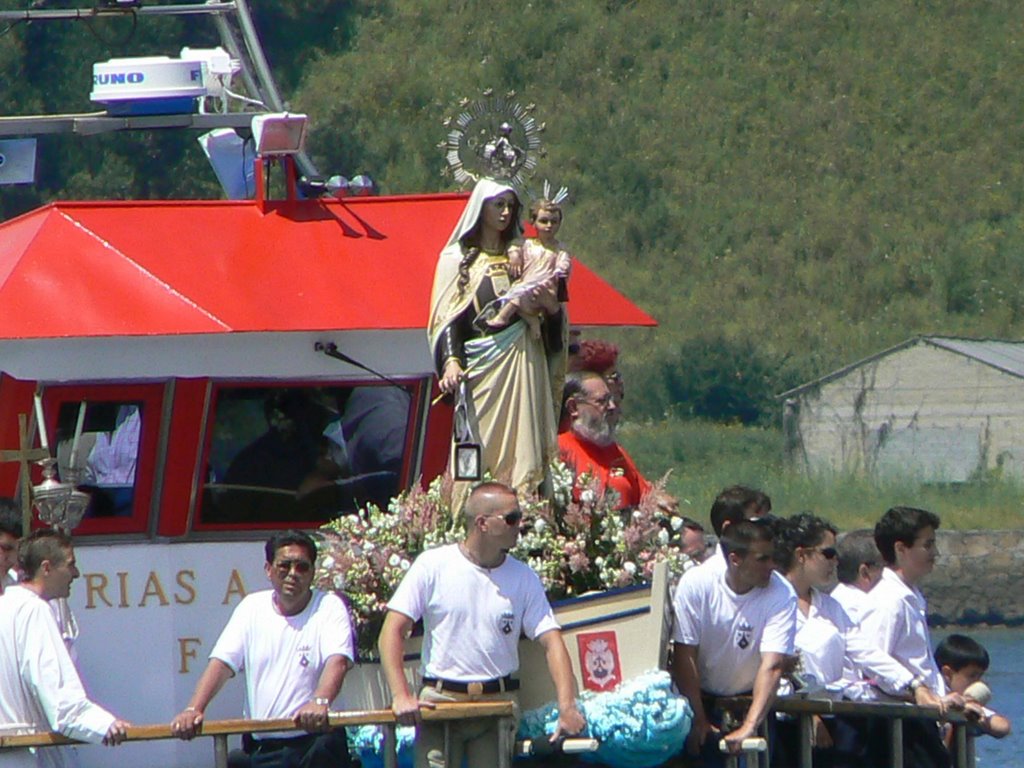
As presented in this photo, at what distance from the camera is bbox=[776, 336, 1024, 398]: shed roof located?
4786 centimetres

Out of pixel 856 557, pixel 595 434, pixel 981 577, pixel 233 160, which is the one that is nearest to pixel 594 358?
pixel 595 434

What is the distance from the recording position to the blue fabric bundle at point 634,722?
982 cm

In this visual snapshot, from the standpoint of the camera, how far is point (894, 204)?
195ft

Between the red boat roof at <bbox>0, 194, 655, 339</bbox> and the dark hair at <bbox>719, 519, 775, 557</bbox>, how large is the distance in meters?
2.88

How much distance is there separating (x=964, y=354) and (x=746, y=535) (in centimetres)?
3875

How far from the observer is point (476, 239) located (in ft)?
36.2

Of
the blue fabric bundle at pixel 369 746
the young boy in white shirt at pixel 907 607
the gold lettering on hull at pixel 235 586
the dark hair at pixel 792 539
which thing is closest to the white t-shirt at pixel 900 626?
the young boy in white shirt at pixel 907 607

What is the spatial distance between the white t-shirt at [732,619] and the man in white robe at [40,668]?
2.60m

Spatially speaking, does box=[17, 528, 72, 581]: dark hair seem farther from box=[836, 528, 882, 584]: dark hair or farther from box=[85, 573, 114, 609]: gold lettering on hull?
box=[836, 528, 882, 584]: dark hair

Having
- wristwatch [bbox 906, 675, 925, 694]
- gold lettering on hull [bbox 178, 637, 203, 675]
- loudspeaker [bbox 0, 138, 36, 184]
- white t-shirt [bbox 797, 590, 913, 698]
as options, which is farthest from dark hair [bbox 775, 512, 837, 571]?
loudspeaker [bbox 0, 138, 36, 184]

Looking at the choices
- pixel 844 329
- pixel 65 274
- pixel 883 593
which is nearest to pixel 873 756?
pixel 883 593

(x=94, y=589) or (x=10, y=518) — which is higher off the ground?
(x=10, y=518)

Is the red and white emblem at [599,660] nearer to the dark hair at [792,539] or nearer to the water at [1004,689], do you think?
the dark hair at [792,539]

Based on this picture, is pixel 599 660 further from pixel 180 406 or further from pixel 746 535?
pixel 180 406
